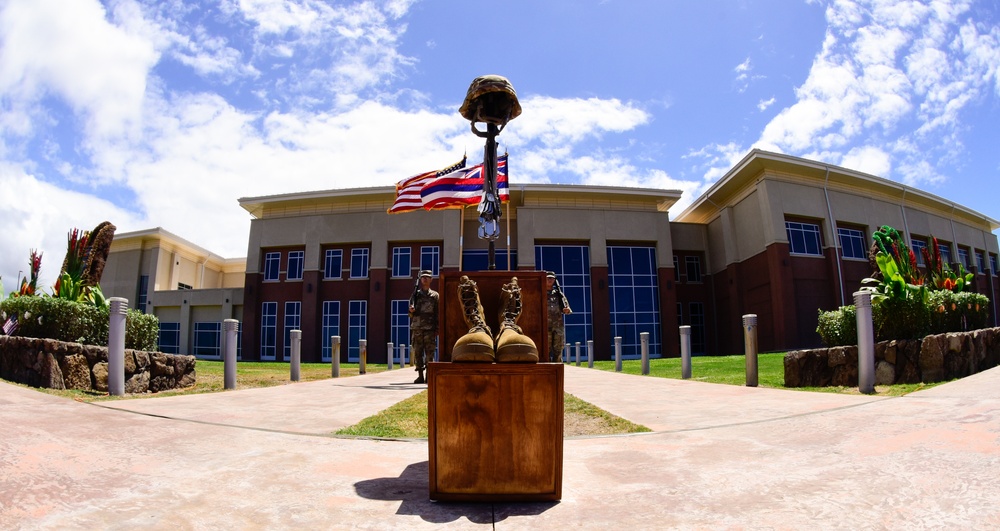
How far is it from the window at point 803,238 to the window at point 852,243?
1520 millimetres

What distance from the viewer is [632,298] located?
1319 inches

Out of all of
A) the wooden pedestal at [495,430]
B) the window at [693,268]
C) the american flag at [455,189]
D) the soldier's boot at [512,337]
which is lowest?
the wooden pedestal at [495,430]

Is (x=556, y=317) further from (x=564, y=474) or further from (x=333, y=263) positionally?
(x=333, y=263)

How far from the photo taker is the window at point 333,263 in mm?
34406

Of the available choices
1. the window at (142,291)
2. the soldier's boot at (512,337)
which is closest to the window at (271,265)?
the window at (142,291)

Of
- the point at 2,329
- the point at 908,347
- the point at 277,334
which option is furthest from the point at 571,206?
the point at 2,329

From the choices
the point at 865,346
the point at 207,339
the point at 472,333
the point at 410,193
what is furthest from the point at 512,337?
the point at 207,339

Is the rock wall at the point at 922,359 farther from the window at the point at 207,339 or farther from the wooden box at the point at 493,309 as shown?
the window at the point at 207,339

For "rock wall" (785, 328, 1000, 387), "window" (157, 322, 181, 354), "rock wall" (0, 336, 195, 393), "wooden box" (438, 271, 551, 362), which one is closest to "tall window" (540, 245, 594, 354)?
"rock wall" (785, 328, 1000, 387)

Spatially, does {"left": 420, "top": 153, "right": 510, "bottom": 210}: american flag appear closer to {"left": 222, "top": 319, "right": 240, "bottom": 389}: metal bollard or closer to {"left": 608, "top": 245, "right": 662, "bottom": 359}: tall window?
{"left": 222, "top": 319, "right": 240, "bottom": 389}: metal bollard

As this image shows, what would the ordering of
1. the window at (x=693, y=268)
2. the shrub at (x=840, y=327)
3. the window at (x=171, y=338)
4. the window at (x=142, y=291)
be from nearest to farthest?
the shrub at (x=840, y=327), the window at (x=693, y=268), the window at (x=171, y=338), the window at (x=142, y=291)

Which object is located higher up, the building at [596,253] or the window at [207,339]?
the building at [596,253]

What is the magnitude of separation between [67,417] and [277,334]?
32.4 m

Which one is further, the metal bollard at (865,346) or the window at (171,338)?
the window at (171,338)
